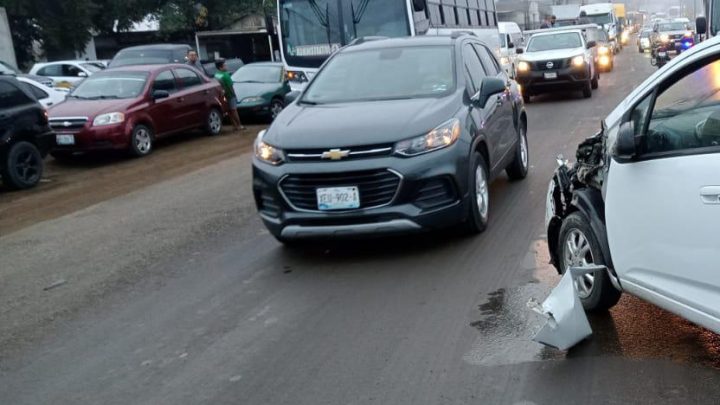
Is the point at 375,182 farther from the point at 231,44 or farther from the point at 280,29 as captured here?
the point at 231,44

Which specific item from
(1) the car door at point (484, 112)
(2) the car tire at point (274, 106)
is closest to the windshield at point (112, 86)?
(2) the car tire at point (274, 106)

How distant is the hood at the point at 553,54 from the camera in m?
19.2

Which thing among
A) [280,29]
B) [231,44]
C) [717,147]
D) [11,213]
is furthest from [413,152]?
[231,44]

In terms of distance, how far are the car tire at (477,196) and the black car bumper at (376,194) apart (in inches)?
7.2

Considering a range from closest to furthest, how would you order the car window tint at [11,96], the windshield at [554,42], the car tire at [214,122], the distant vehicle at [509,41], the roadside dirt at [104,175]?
the roadside dirt at [104,175]
the car window tint at [11,96]
the car tire at [214,122]
the windshield at [554,42]
the distant vehicle at [509,41]

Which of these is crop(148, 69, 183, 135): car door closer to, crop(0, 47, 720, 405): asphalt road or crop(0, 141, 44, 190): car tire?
crop(0, 141, 44, 190): car tire

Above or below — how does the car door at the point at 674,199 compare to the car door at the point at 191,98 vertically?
below

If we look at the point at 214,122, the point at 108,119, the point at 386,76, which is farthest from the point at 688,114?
the point at 214,122

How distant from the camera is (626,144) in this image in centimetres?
403

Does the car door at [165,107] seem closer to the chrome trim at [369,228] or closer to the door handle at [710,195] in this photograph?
the chrome trim at [369,228]

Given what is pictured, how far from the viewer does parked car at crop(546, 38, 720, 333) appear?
3600mm

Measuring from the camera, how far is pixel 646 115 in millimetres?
4176

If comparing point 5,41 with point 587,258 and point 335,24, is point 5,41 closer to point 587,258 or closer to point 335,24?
point 335,24

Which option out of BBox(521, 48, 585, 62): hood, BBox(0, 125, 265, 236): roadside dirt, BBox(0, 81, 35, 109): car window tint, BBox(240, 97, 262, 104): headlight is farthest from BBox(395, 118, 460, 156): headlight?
BBox(521, 48, 585, 62): hood
